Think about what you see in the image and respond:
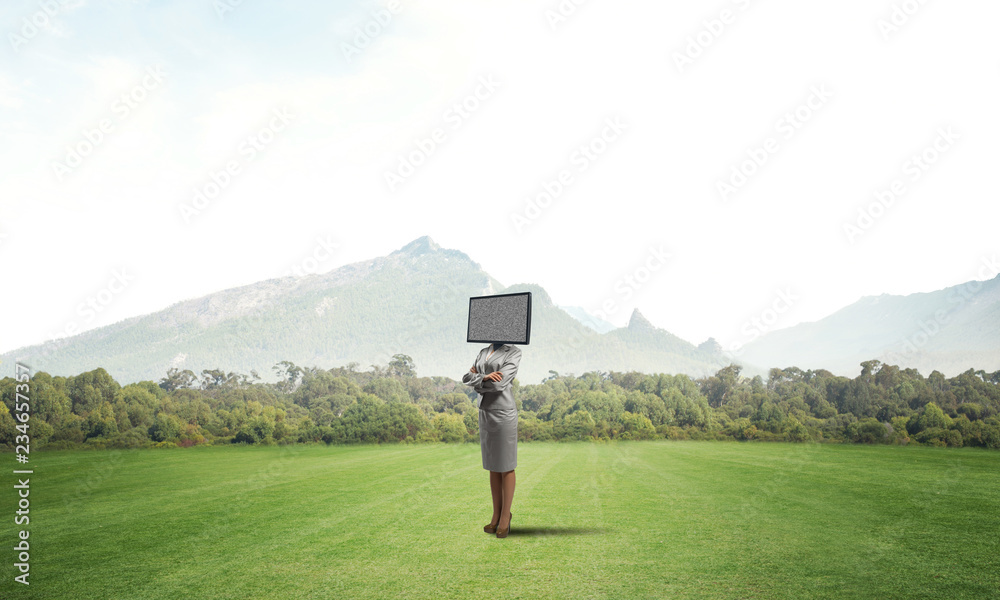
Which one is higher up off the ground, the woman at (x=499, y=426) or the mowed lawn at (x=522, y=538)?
the woman at (x=499, y=426)

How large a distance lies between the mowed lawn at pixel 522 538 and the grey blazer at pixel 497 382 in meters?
1.66

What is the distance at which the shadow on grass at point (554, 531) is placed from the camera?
22.3ft

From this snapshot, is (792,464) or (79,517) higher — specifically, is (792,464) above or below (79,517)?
below

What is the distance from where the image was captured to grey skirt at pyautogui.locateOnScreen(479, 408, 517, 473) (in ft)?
21.6

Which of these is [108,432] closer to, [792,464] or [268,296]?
[792,464]

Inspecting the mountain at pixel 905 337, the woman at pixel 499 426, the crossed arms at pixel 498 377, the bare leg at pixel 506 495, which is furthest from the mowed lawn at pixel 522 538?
the mountain at pixel 905 337

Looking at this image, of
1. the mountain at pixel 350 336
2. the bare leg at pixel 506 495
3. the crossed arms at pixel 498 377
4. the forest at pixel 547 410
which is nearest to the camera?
the crossed arms at pixel 498 377

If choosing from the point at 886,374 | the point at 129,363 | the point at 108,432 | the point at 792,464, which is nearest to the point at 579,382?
the point at 886,374

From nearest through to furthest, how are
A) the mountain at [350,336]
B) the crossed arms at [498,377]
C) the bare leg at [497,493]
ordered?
the crossed arms at [498,377] < the bare leg at [497,493] < the mountain at [350,336]

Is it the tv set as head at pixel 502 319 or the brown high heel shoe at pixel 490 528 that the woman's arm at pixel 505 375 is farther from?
the brown high heel shoe at pixel 490 528

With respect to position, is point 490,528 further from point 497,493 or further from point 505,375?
point 505,375

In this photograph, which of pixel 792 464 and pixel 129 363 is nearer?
pixel 792 464

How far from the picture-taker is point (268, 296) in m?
127

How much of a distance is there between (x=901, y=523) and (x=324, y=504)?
8.95 m
